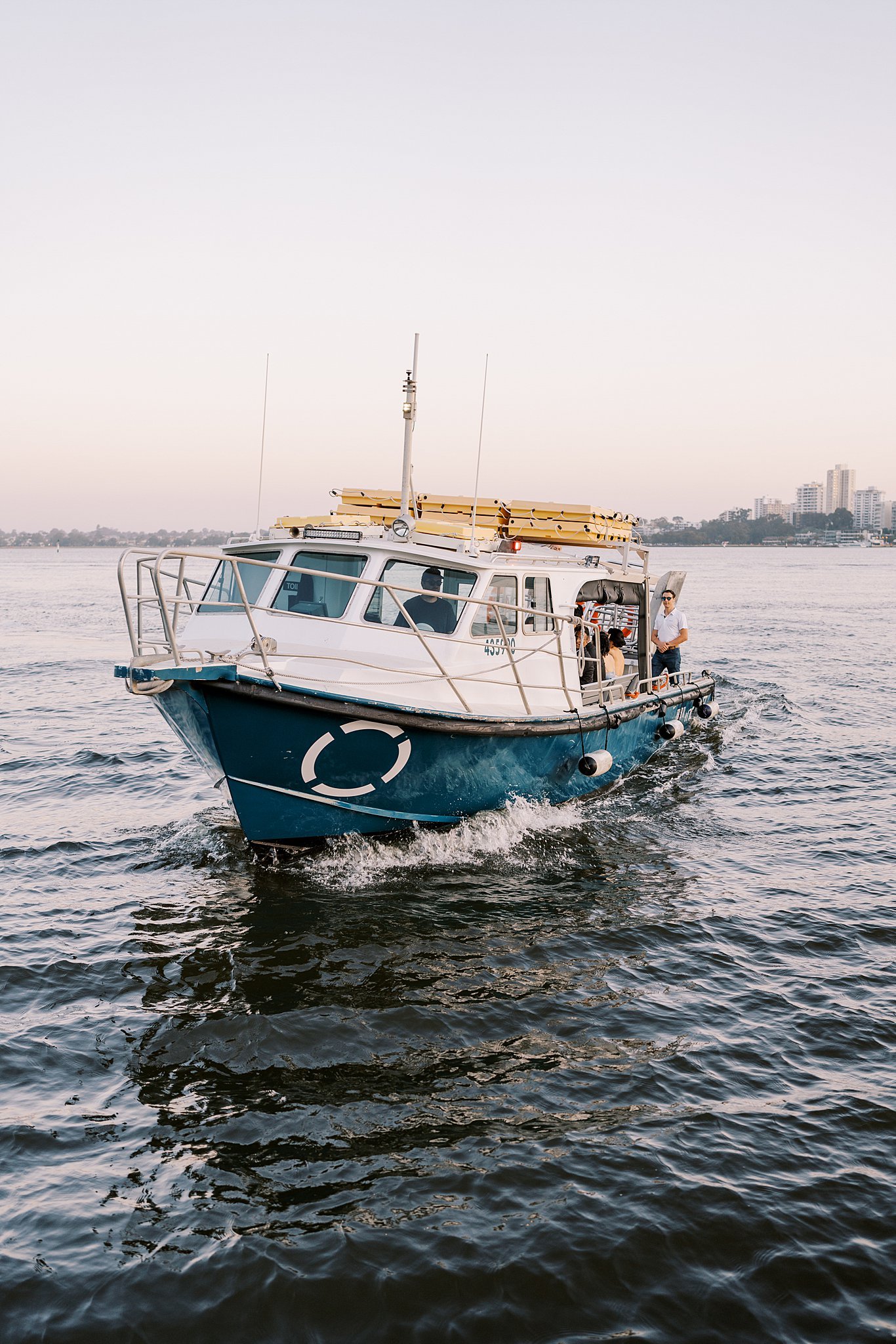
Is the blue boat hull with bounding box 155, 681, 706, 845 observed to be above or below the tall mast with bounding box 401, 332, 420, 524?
below

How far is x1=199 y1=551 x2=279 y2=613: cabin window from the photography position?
1015 cm

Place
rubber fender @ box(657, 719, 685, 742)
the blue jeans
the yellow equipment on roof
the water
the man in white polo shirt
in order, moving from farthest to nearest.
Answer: the blue jeans
the man in white polo shirt
rubber fender @ box(657, 719, 685, 742)
the yellow equipment on roof
the water

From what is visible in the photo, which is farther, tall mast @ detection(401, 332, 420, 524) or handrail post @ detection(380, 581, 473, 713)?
tall mast @ detection(401, 332, 420, 524)

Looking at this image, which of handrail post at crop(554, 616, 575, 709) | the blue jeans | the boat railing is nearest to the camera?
the boat railing

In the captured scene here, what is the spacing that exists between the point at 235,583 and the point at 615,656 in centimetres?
536

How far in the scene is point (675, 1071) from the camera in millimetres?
6102

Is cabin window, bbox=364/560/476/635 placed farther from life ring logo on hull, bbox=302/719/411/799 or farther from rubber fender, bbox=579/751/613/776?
rubber fender, bbox=579/751/613/776

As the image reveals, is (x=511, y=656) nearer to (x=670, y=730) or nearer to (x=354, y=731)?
(x=354, y=731)

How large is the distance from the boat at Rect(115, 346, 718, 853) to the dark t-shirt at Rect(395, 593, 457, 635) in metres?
0.02

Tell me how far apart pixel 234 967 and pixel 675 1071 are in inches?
131

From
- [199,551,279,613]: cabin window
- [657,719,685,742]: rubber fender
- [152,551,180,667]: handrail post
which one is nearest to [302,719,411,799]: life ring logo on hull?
[152,551,180,667]: handrail post

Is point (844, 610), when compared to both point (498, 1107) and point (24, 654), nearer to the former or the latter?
point (24, 654)

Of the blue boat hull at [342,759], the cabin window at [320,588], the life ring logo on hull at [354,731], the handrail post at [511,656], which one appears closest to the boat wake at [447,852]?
the blue boat hull at [342,759]

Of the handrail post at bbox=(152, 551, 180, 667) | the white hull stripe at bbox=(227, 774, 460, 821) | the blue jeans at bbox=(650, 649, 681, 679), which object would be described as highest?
the handrail post at bbox=(152, 551, 180, 667)
